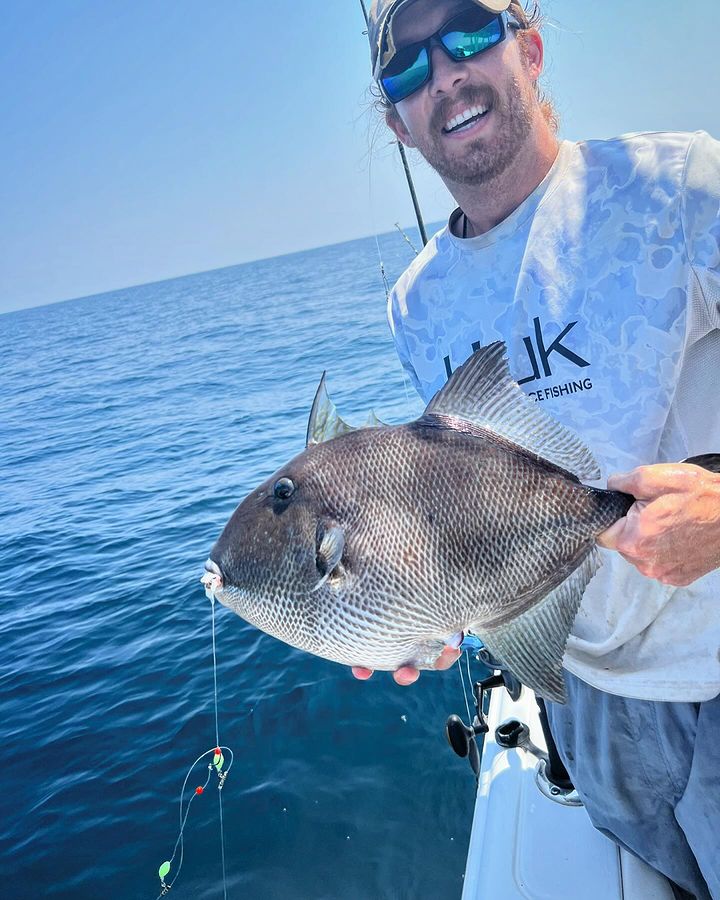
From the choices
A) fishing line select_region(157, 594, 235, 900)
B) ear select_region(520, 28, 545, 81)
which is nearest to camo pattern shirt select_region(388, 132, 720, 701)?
ear select_region(520, 28, 545, 81)

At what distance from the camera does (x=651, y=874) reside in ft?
7.65

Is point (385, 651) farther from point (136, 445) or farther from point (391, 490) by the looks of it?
point (136, 445)

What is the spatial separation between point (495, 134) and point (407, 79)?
0.37 meters

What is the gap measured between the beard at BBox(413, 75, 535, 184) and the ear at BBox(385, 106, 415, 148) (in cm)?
29

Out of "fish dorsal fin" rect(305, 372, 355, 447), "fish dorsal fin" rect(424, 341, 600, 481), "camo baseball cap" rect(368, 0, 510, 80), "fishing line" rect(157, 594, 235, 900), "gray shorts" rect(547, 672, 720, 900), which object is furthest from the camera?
"fishing line" rect(157, 594, 235, 900)

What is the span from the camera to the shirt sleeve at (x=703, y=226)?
5.52ft

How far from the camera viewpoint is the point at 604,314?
1.82 metres

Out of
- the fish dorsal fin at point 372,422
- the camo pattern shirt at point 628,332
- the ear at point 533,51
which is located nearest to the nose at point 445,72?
the ear at point 533,51

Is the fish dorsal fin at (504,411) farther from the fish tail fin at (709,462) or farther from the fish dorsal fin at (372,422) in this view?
the fish tail fin at (709,462)

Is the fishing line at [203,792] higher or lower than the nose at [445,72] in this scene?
lower

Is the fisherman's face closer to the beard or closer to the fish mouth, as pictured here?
the beard

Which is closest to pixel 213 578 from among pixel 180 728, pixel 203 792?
pixel 203 792

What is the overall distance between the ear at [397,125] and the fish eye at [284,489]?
138cm

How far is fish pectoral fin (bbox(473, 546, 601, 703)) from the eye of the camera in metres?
1.59
